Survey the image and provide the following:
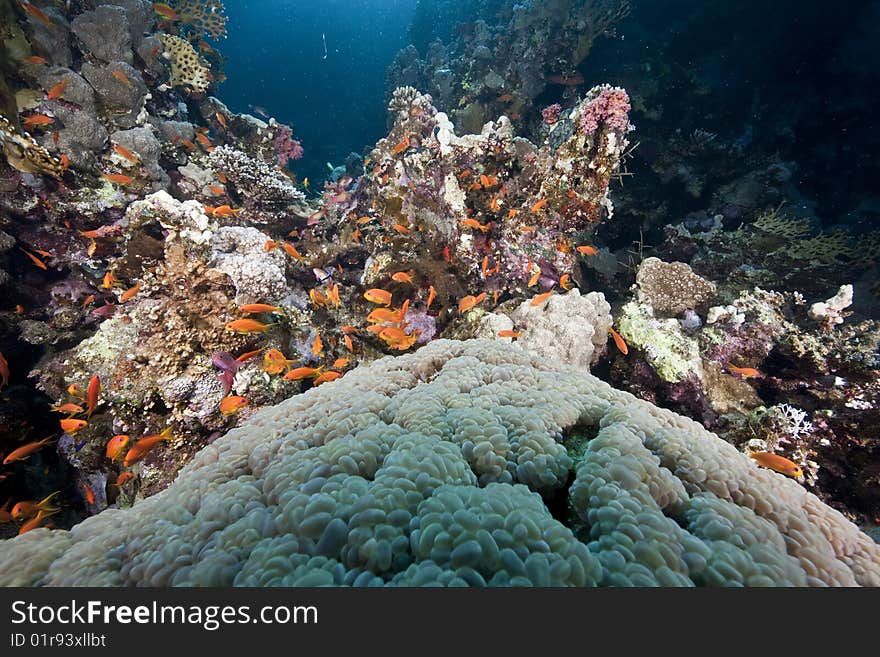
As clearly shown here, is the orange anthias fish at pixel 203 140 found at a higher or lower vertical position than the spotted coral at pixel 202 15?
lower

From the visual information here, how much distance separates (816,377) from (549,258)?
11.4ft

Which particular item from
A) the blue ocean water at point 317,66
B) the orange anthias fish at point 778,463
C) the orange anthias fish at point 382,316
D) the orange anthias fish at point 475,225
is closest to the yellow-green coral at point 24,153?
the orange anthias fish at point 382,316

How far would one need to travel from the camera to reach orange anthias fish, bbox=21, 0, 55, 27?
5207 millimetres

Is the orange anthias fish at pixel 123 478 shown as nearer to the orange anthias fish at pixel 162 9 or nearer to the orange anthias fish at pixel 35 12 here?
the orange anthias fish at pixel 35 12

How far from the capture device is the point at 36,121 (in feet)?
16.0

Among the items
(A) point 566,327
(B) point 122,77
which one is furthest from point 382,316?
(B) point 122,77

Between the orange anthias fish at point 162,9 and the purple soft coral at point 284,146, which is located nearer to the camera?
the orange anthias fish at point 162,9

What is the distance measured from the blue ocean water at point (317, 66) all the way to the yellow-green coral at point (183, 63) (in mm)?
9673

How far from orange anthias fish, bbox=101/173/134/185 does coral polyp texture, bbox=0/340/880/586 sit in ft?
17.0

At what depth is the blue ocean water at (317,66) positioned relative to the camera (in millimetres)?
28219

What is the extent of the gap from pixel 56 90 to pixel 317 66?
165 feet

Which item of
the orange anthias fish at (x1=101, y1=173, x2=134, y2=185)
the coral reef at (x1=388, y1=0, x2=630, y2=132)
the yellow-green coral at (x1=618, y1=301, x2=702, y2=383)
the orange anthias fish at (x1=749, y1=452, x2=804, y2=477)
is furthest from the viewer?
the coral reef at (x1=388, y1=0, x2=630, y2=132)

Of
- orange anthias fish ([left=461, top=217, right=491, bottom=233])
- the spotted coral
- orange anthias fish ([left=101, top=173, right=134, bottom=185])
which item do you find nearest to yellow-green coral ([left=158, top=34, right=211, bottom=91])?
the spotted coral

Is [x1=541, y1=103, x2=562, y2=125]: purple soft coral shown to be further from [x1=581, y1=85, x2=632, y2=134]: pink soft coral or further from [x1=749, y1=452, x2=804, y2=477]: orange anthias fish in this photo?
[x1=749, y1=452, x2=804, y2=477]: orange anthias fish
